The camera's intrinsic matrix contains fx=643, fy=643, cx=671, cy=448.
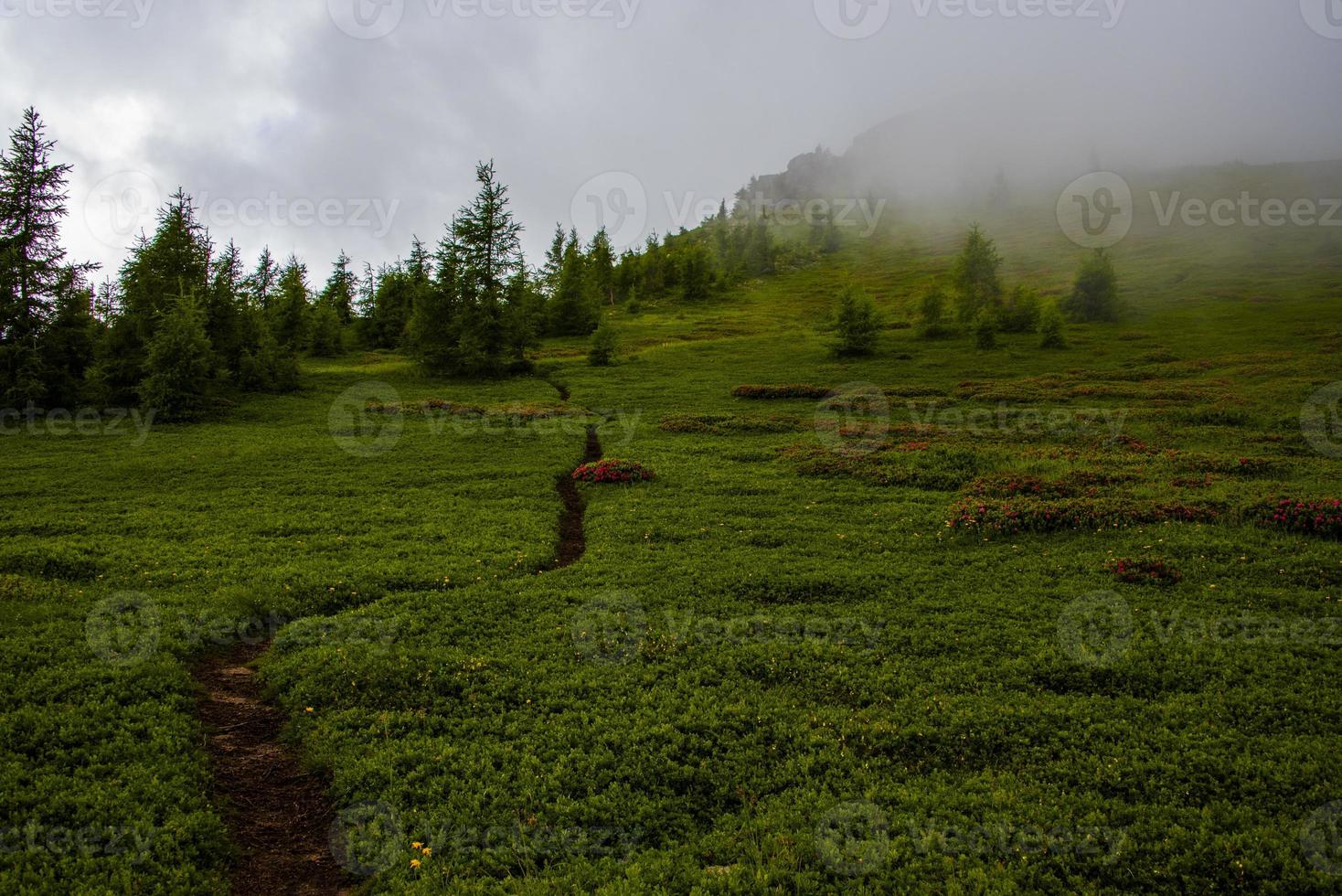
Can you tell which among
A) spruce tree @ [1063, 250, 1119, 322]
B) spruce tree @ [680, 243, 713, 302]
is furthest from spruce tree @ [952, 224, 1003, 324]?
spruce tree @ [680, 243, 713, 302]

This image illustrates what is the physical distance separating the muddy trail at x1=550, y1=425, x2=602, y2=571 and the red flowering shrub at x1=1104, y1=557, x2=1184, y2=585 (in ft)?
53.1

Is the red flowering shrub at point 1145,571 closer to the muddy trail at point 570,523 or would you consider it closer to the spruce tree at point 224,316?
the muddy trail at point 570,523

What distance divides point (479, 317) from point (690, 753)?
5595cm

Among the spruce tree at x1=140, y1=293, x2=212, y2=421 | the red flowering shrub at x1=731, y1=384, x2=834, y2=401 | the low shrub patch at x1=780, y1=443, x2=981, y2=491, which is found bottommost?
the low shrub patch at x1=780, y1=443, x2=981, y2=491

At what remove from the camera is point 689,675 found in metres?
14.1

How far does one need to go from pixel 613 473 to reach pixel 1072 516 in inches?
727

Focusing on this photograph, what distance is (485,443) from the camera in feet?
122

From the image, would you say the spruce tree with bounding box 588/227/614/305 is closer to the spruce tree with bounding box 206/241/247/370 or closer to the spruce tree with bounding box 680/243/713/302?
the spruce tree with bounding box 680/243/713/302

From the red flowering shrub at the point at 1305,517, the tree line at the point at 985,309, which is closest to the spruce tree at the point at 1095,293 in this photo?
the tree line at the point at 985,309

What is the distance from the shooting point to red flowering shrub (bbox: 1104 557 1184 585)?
58.4ft

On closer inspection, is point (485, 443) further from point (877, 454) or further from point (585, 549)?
point (877, 454)

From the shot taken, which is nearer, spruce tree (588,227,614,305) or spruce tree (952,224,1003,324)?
spruce tree (952,224,1003,324)


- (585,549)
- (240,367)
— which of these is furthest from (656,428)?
(240,367)

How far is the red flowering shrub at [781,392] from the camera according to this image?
166 ft
